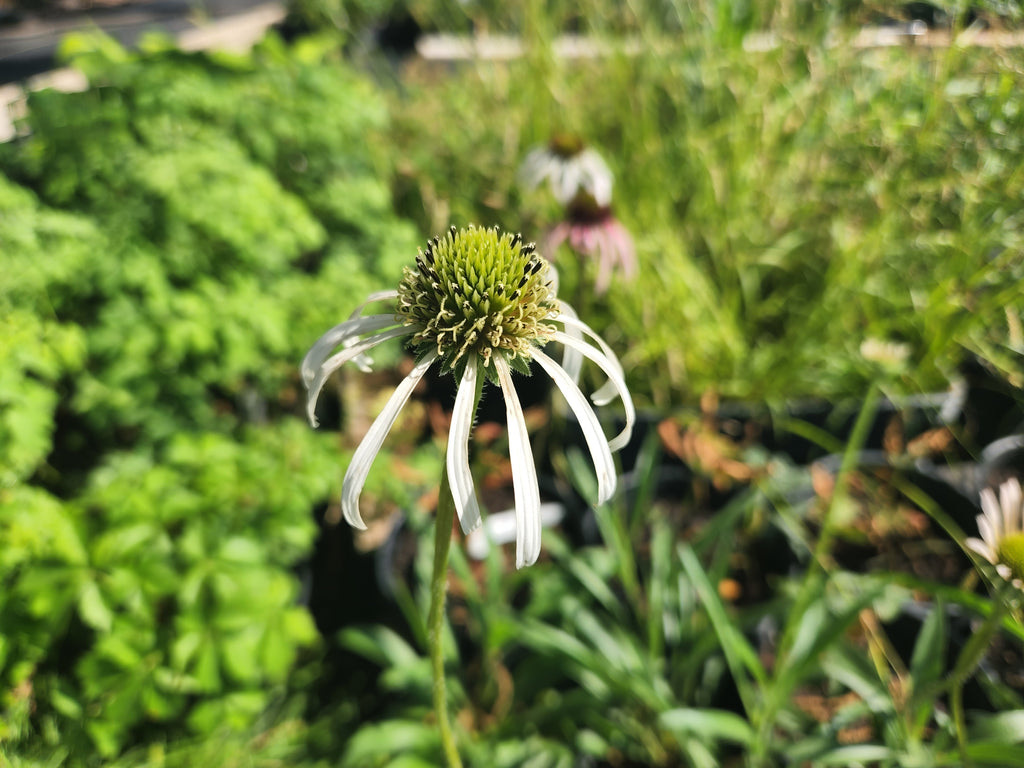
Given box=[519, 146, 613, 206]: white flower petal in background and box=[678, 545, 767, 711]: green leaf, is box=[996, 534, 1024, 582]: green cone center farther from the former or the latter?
box=[519, 146, 613, 206]: white flower petal in background

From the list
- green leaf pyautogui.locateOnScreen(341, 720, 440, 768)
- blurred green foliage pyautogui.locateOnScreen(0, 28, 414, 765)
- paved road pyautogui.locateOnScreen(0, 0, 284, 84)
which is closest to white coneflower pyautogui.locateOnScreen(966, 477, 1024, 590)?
green leaf pyautogui.locateOnScreen(341, 720, 440, 768)

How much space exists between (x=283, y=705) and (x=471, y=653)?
0.42m

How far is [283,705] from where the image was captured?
1386 millimetres

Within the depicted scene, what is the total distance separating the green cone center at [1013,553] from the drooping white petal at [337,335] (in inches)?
28.7

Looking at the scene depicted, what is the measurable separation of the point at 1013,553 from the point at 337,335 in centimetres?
77

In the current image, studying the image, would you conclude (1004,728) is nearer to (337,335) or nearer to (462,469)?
(462,469)

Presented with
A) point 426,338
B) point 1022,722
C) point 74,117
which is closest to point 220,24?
point 74,117

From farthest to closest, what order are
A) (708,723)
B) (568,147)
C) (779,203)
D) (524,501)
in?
(779,203)
(568,147)
(708,723)
(524,501)

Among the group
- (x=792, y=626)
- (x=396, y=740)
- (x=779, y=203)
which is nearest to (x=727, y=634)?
(x=792, y=626)

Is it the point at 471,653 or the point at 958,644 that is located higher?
the point at 958,644

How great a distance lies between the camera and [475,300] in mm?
647

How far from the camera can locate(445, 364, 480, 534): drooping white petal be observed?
0.53 m

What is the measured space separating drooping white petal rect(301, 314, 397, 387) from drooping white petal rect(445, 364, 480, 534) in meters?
0.16

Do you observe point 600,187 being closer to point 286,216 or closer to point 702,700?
point 286,216
